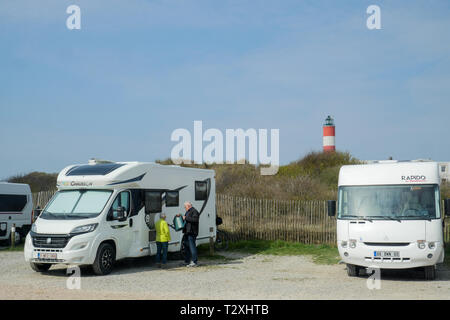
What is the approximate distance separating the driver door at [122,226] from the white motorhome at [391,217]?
5.29m

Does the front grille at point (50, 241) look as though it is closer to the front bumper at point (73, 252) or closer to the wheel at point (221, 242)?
the front bumper at point (73, 252)

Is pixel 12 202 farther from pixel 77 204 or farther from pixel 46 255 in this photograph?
pixel 46 255

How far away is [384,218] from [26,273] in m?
8.79

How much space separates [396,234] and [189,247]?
5.82m

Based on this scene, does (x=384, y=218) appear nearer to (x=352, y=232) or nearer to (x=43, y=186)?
(x=352, y=232)

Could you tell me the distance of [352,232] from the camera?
1238 centimetres

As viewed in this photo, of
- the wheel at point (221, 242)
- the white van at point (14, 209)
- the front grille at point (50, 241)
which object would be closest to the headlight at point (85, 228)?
the front grille at point (50, 241)

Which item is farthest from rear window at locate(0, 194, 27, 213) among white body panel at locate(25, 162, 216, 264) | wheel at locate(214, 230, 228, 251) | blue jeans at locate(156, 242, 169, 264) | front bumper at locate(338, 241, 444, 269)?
front bumper at locate(338, 241, 444, 269)

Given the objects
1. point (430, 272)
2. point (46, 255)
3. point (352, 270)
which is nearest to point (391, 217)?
point (430, 272)

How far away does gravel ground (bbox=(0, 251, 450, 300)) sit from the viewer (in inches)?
403

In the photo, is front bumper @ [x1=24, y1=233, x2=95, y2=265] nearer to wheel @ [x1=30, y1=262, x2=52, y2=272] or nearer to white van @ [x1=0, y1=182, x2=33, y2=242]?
wheel @ [x1=30, y1=262, x2=52, y2=272]

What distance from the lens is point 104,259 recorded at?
516 inches

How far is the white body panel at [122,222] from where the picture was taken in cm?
1254
